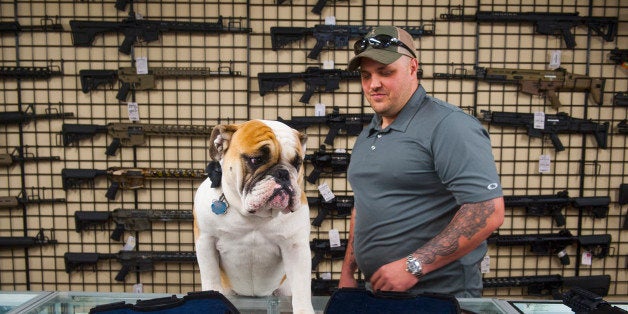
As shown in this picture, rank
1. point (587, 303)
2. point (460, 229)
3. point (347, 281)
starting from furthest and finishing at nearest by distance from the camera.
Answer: point (347, 281), point (460, 229), point (587, 303)

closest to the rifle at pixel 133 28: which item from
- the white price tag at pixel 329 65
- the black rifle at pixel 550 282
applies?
the white price tag at pixel 329 65

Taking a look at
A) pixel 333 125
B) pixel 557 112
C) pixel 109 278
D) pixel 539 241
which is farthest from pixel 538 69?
pixel 109 278

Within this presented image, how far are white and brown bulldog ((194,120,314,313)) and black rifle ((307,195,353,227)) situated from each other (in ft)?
8.73

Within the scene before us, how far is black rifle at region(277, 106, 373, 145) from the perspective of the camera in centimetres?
413

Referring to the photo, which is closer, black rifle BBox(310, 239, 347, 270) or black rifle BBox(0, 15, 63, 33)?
black rifle BBox(0, 15, 63, 33)

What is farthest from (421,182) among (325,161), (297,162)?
(325,161)

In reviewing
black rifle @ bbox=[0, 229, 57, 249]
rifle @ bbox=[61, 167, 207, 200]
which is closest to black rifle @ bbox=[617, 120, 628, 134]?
rifle @ bbox=[61, 167, 207, 200]

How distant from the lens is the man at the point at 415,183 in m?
1.57

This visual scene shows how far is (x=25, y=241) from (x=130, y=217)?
104cm

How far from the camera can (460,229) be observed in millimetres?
1575

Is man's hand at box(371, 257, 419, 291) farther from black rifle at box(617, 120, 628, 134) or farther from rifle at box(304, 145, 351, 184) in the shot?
black rifle at box(617, 120, 628, 134)

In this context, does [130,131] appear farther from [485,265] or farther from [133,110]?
[485,265]

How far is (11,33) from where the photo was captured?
4.12 metres

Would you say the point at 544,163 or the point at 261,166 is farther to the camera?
the point at 544,163
